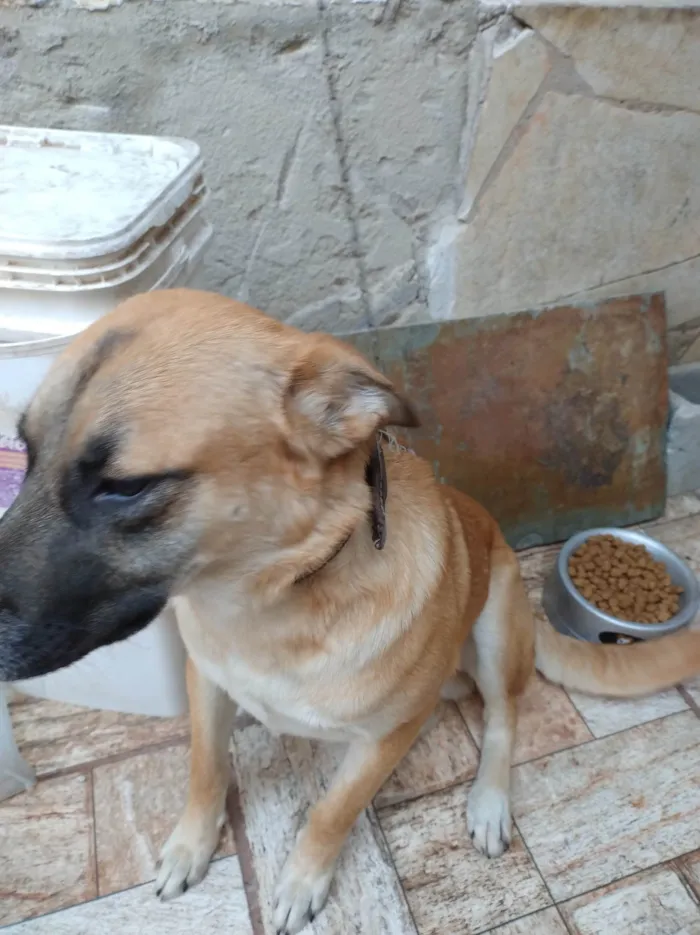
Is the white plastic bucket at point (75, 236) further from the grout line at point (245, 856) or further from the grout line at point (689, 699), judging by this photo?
the grout line at point (689, 699)

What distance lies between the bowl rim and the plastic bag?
135 cm

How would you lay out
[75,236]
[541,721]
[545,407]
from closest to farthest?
1. [75,236]
2. [541,721]
3. [545,407]

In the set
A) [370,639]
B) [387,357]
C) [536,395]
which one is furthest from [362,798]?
[536,395]

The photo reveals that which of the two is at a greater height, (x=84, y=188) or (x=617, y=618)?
(x=84, y=188)

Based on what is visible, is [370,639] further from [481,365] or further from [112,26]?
[112,26]

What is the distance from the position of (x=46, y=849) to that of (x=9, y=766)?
0.19 meters

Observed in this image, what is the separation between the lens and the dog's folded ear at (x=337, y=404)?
37.3 inches

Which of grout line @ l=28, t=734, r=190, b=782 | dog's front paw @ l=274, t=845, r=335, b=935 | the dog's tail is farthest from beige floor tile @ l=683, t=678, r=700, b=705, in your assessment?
grout line @ l=28, t=734, r=190, b=782

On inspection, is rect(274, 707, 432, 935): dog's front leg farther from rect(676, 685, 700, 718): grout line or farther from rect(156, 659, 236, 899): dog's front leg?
rect(676, 685, 700, 718): grout line

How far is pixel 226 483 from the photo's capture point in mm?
899

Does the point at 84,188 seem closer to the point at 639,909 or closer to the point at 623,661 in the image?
the point at 623,661

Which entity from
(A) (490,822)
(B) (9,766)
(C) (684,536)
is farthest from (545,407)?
(B) (9,766)

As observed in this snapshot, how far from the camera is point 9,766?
5.14 ft

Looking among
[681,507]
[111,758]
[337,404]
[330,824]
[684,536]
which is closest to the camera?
[337,404]
